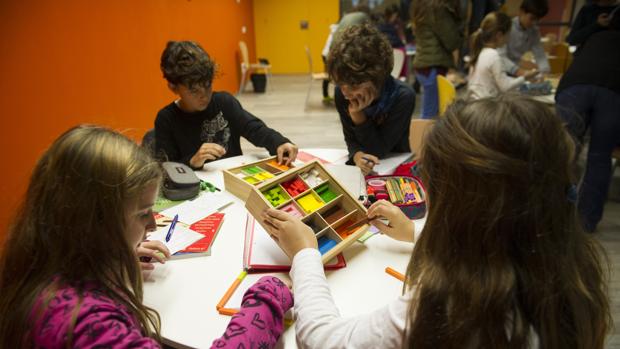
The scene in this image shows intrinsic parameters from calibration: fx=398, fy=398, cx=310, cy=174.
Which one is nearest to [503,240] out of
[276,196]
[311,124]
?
[276,196]

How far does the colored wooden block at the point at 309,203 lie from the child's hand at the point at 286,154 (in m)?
0.48

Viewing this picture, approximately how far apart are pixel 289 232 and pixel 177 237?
1.41 feet

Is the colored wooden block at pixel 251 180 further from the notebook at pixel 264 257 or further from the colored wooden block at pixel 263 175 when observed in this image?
the notebook at pixel 264 257

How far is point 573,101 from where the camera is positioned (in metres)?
2.45

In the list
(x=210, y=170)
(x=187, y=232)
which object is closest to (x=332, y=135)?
(x=210, y=170)

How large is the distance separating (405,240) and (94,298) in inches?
33.6

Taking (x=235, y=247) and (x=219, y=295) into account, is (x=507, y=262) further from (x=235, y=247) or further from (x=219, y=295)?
(x=235, y=247)

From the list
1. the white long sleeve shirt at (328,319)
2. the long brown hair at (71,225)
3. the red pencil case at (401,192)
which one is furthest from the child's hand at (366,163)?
the long brown hair at (71,225)

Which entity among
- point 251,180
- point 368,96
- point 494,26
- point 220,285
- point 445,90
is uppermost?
point 494,26

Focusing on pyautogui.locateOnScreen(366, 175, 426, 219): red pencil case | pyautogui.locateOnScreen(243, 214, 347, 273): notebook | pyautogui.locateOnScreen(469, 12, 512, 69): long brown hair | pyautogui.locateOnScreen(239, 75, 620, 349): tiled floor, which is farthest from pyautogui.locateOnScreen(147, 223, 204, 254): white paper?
pyautogui.locateOnScreen(469, 12, 512, 69): long brown hair

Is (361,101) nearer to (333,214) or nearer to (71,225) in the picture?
(333,214)

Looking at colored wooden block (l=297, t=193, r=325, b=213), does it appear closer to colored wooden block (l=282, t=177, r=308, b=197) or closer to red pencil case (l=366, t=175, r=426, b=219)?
colored wooden block (l=282, t=177, r=308, b=197)

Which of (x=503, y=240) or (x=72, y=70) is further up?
(x=72, y=70)

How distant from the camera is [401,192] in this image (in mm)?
1470
